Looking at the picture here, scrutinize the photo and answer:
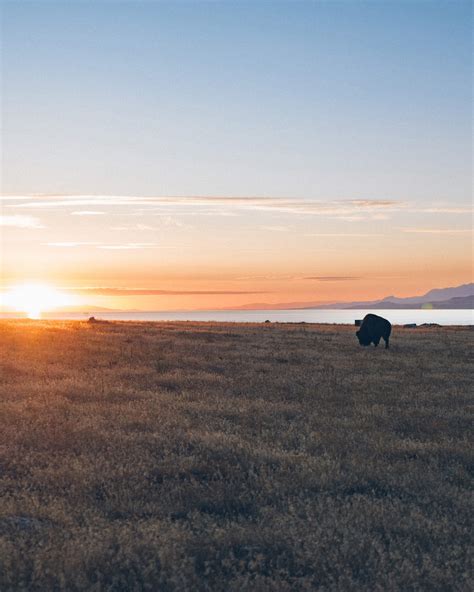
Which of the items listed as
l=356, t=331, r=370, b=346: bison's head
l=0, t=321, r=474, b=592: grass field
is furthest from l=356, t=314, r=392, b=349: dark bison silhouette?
l=0, t=321, r=474, b=592: grass field

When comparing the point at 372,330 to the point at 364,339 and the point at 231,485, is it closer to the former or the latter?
the point at 364,339

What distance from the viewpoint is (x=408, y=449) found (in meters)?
10.4

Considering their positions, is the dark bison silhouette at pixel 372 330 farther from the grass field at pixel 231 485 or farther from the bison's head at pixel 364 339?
the grass field at pixel 231 485

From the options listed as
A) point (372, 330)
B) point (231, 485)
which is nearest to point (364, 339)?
point (372, 330)

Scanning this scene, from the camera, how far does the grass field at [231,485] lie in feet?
19.4

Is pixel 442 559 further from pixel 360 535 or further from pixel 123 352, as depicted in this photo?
pixel 123 352

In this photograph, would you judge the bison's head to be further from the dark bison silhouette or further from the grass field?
the grass field

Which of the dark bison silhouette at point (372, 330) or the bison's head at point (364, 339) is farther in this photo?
the bison's head at point (364, 339)

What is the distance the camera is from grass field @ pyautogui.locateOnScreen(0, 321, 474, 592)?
5.92 m

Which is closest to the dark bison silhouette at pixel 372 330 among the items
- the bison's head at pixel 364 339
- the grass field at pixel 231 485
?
the bison's head at pixel 364 339

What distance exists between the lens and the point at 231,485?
8258 millimetres

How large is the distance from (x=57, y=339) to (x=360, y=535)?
23546mm

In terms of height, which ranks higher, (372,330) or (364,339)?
(372,330)

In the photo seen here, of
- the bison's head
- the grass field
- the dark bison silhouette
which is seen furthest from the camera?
the bison's head
